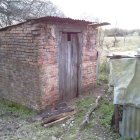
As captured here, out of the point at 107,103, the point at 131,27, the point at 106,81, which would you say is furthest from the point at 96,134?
the point at 131,27

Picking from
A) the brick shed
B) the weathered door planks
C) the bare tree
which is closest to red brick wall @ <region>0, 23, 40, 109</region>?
the brick shed

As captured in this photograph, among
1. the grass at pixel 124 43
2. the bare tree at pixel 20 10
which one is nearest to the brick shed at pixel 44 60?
the bare tree at pixel 20 10

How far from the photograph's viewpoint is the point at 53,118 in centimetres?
666

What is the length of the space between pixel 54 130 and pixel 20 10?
7.31m

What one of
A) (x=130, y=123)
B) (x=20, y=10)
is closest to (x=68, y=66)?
(x=130, y=123)

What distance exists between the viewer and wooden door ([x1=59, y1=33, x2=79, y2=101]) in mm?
7757

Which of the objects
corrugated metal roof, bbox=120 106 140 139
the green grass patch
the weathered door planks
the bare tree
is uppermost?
the bare tree

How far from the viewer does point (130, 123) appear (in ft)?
18.0

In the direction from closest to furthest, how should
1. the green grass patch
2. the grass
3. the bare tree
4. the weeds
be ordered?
the green grass patch < the weeds < the bare tree < the grass

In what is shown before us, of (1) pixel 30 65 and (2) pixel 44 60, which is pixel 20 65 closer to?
(1) pixel 30 65

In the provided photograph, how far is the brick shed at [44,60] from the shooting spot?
6.95 meters

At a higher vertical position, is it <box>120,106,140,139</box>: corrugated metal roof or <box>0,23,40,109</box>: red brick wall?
<box>0,23,40,109</box>: red brick wall

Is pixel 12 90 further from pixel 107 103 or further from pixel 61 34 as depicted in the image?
pixel 107 103

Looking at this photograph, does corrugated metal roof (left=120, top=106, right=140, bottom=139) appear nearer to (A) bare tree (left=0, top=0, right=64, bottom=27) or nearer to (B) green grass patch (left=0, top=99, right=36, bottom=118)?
(B) green grass patch (left=0, top=99, right=36, bottom=118)
